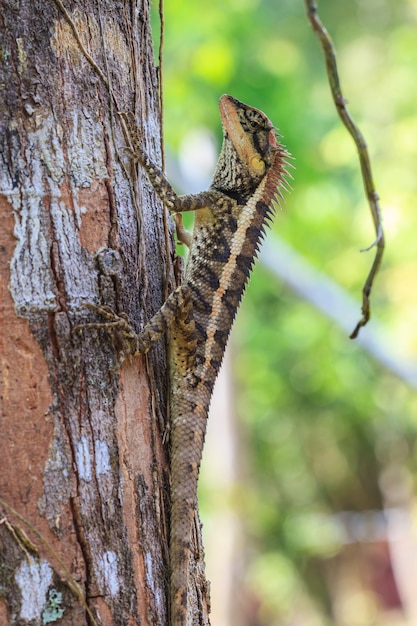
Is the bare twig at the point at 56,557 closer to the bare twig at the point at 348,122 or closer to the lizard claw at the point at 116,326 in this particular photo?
the lizard claw at the point at 116,326

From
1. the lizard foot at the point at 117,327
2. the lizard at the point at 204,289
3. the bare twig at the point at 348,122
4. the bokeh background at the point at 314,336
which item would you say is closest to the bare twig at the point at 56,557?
the lizard at the point at 204,289

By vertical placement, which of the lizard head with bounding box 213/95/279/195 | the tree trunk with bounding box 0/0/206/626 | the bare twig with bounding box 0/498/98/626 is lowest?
the bare twig with bounding box 0/498/98/626

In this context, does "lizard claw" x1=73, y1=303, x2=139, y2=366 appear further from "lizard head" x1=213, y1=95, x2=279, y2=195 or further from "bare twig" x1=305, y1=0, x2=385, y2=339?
"lizard head" x1=213, y1=95, x2=279, y2=195

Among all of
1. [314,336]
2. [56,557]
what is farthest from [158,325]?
[314,336]

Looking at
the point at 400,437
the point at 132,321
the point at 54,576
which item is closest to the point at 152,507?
the point at 54,576

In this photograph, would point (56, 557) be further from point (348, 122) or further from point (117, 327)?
point (348, 122)

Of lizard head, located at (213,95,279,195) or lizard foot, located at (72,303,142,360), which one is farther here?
lizard head, located at (213,95,279,195)

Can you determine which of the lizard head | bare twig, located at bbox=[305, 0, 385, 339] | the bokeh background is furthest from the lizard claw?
the bokeh background
